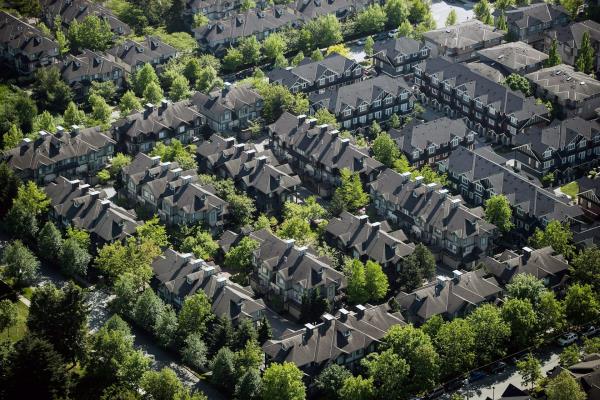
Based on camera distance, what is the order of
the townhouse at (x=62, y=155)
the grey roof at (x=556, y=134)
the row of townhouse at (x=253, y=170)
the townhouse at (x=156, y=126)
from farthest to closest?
the townhouse at (x=156, y=126) → the grey roof at (x=556, y=134) → the townhouse at (x=62, y=155) → the row of townhouse at (x=253, y=170)

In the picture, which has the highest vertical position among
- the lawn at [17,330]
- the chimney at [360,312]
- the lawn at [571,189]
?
the chimney at [360,312]

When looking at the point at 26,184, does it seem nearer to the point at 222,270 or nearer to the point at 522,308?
the point at 222,270

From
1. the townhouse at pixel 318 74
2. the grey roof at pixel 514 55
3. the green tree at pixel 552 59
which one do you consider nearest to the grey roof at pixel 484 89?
the grey roof at pixel 514 55

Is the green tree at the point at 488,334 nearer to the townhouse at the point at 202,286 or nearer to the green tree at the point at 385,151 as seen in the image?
the townhouse at the point at 202,286

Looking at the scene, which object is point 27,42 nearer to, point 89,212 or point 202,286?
point 89,212

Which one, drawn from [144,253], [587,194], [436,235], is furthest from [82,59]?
[587,194]

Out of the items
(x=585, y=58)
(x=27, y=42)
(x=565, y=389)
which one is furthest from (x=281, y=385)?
(x=27, y=42)
